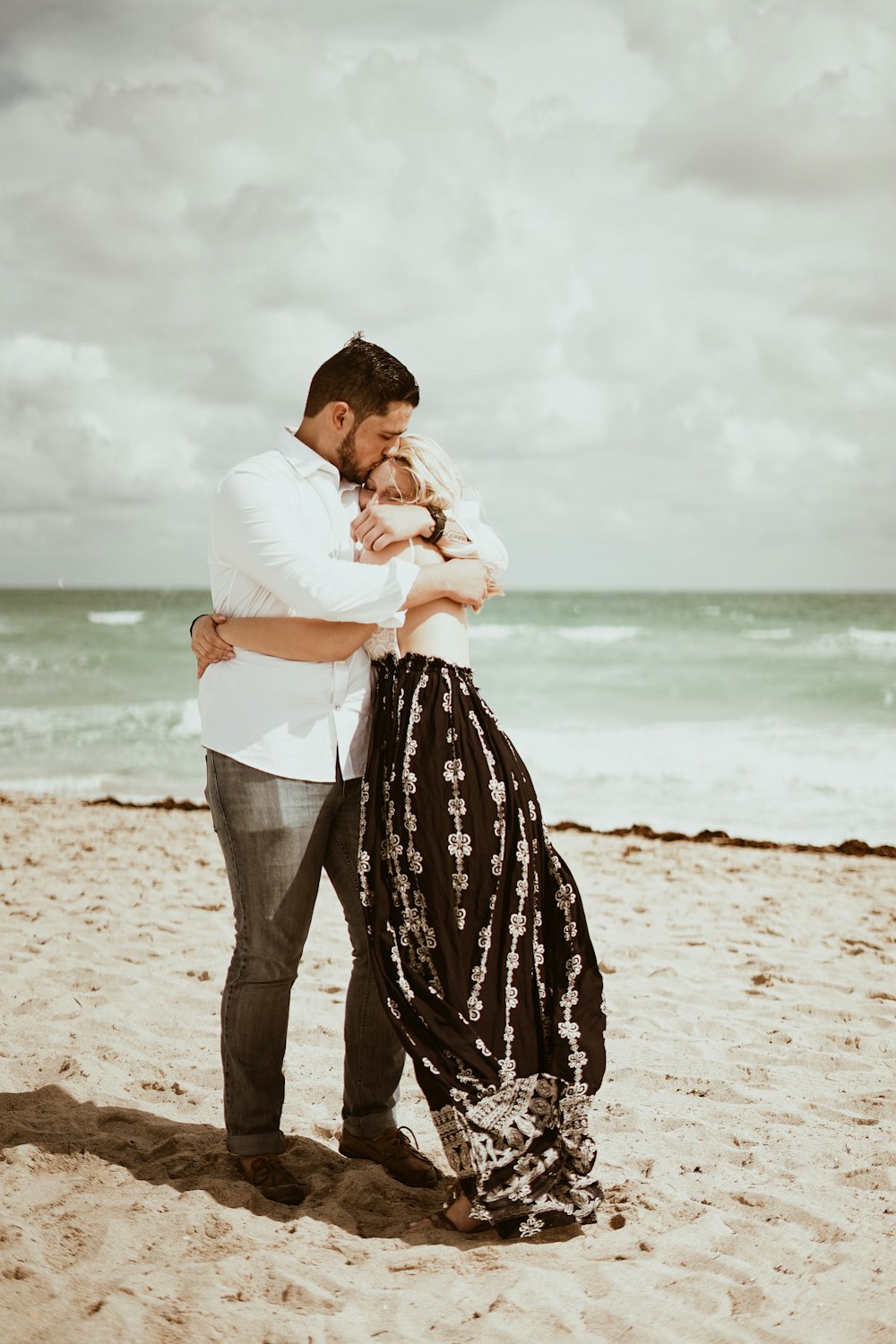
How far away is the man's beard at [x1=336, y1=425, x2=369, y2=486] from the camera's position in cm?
279

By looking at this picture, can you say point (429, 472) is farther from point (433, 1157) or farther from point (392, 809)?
point (433, 1157)

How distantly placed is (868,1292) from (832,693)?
19723mm

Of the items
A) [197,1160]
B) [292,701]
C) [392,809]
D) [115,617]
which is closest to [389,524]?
[292,701]

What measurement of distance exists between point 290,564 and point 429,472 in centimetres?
54

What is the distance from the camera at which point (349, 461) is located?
2820 millimetres

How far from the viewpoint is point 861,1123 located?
3346mm

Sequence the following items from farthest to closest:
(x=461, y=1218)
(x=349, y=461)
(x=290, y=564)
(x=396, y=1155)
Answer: (x=396, y=1155), (x=349, y=461), (x=461, y=1218), (x=290, y=564)

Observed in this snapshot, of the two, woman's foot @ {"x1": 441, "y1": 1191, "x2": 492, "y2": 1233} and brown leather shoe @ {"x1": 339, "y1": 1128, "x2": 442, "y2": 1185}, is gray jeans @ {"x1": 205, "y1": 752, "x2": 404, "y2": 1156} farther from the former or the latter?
woman's foot @ {"x1": 441, "y1": 1191, "x2": 492, "y2": 1233}

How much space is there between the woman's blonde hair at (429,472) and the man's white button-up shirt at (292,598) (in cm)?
7

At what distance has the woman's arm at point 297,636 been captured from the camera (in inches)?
103

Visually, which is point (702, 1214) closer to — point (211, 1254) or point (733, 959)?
point (211, 1254)

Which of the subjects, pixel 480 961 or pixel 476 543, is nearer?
pixel 480 961

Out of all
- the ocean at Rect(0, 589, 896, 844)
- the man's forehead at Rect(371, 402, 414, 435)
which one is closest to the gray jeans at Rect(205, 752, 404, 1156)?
the man's forehead at Rect(371, 402, 414, 435)

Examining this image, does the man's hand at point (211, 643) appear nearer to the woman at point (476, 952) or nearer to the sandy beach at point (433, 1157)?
the woman at point (476, 952)
